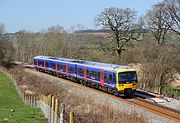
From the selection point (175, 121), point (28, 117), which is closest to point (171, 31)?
point (175, 121)

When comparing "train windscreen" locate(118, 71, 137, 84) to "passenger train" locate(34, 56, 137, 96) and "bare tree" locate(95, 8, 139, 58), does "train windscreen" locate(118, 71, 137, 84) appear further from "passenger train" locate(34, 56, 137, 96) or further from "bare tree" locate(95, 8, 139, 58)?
"bare tree" locate(95, 8, 139, 58)

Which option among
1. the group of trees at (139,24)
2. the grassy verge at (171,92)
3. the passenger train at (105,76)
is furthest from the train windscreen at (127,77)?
the group of trees at (139,24)

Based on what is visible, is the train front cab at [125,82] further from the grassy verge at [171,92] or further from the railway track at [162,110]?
the grassy verge at [171,92]

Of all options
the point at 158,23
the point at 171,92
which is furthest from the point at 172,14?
the point at 171,92

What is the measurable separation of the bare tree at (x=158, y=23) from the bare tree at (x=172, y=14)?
0.58 m

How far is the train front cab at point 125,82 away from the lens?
2855cm

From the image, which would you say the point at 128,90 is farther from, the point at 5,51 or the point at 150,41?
the point at 5,51

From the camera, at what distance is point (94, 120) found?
14352 mm

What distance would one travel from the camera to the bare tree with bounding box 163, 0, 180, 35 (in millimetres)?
51906

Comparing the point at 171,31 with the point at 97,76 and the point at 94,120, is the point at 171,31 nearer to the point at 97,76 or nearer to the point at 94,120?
the point at 97,76

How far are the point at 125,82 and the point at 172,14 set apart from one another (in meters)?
27.2

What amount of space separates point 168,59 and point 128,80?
38.2 ft

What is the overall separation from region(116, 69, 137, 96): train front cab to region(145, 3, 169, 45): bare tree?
24.6 metres

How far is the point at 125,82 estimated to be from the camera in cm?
2880
